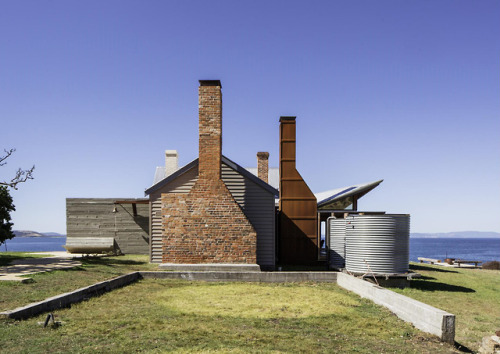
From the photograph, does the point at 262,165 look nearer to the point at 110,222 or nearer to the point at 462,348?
the point at 110,222

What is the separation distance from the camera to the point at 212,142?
13703 mm

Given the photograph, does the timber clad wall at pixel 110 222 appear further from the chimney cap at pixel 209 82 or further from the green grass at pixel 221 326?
the green grass at pixel 221 326

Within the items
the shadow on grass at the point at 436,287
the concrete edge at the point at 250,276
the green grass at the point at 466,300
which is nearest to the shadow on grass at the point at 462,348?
the green grass at the point at 466,300

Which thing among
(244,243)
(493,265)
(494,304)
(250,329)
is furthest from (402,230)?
(493,265)

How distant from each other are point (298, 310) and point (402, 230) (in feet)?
19.8

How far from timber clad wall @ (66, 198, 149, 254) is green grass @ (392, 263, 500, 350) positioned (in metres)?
13.9

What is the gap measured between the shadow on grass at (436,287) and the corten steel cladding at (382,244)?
3.21ft

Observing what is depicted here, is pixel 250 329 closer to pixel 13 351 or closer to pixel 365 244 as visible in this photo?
pixel 13 351

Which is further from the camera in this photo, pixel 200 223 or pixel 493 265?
pixel 493 265

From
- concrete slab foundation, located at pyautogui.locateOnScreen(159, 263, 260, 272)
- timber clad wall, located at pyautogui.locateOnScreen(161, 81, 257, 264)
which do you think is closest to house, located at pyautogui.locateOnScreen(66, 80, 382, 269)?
timber clad wall, located at pyautogui.locateOnScreen(161, 81, 257, 264)

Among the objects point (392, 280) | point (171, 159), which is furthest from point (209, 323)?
point (171, 159)

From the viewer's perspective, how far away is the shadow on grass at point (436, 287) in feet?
40.5

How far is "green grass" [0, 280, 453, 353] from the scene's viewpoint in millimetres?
5453

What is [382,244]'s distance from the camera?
12.0 metres
